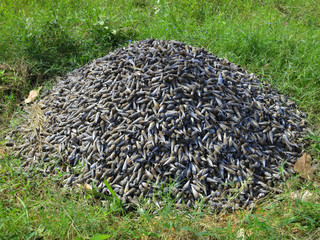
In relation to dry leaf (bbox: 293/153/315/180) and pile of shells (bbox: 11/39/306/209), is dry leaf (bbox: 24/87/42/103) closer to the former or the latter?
pile of shells (bbox: 11/39/306/209)

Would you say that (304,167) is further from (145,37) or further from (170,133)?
(145,37)

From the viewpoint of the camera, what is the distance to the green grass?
2281 mm

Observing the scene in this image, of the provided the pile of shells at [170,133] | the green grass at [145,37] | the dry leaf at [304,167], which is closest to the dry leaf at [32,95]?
the green grass at [145,37]

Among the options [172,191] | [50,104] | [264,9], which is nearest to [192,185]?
[172,191]

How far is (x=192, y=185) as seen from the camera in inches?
107

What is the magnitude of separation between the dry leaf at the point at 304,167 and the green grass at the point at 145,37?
9 centimetres

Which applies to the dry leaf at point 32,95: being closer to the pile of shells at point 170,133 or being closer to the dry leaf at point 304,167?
the pile of shells at point 170,133

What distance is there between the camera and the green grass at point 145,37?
228cm

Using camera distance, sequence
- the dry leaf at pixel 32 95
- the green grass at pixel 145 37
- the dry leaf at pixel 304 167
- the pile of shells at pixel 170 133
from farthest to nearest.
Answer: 1. the dry leaf at pixel 32 95
2. the dry leaf at pixel 304 167
3. the pile of shells at pixel 170 133
4. the green grass at pixel 145 37

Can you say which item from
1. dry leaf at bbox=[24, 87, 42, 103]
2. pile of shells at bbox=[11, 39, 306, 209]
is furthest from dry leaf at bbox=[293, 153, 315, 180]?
dry leaf at bbox=[24, 87, 42, 103]

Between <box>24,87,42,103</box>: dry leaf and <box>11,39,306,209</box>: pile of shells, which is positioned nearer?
<box>11,39,306,209</box>: pile of shells

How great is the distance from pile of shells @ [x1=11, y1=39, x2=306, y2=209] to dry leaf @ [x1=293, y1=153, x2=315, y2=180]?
7cm

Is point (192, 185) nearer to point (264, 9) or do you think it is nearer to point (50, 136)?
point (50, 136)

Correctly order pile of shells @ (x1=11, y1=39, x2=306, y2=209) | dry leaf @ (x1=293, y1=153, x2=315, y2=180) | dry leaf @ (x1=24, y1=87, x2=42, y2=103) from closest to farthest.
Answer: pile of shells @ (x1=11, y1=39, x2=306, y2=209) → dry leaf @ (x1=293, y1=153, x2=315, y2=180) → dry leaf @ (x1=24, y1=87, x2=42, y2=103)
